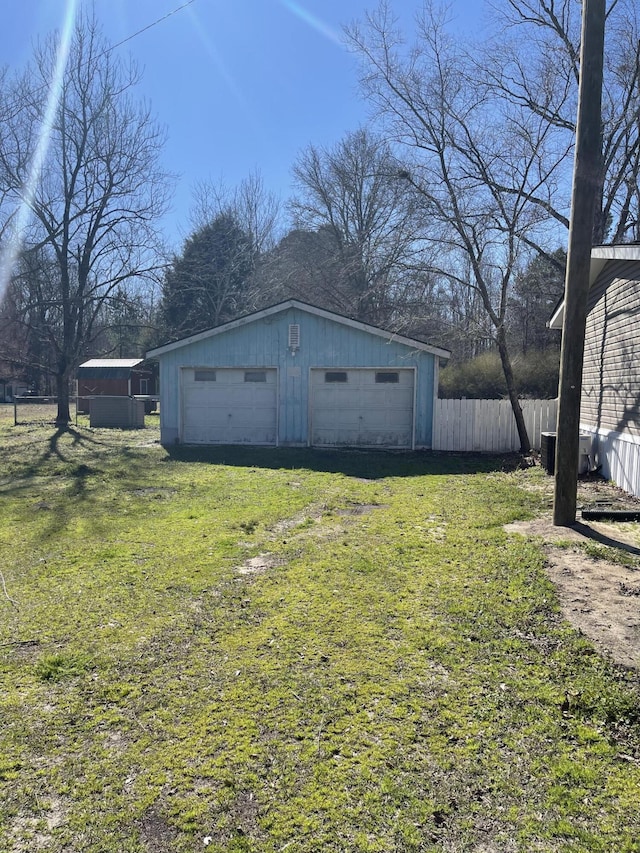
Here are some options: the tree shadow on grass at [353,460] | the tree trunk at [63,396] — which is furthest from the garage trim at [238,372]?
the tree trunk at [63,396]

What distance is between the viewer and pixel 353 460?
13.1m

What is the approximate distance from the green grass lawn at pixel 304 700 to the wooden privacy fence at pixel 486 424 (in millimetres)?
→ 8344

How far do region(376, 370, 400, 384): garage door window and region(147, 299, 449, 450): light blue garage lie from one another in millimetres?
27

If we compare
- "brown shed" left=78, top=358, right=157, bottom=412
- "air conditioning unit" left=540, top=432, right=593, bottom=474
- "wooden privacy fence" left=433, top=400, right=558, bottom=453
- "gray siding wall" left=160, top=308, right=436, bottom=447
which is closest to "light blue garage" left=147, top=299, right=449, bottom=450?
"gray siding wall" left=160, top=308, right=436, bottom=447

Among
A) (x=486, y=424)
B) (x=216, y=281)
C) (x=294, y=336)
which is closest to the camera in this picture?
(x=486, y=424)

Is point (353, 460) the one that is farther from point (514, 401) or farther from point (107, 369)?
point (107, 369)

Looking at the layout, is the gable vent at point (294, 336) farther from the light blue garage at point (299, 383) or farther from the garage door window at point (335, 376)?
the garage door window at point (335, 376)

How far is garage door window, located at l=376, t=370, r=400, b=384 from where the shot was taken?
1476cm

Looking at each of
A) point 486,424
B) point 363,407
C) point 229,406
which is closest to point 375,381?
point 363,407

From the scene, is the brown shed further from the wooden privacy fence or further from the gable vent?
the wooden privacy fence

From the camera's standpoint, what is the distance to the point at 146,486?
989 centimetres

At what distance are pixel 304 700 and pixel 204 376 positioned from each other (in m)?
13.5

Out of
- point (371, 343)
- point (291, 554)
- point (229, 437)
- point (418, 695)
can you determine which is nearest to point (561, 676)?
point (418, 695)

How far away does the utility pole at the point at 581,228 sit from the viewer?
18.5ft
